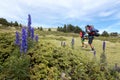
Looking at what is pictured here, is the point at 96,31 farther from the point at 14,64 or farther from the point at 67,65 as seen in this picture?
the point at 14,64

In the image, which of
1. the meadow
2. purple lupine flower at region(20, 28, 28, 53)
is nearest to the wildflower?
purple lupine flower at region(20, 28, 28, 53)

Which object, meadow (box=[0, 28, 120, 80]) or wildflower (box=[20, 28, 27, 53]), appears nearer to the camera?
meadow (box=[0, 28, 120, 80])

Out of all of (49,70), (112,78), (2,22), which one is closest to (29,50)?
(49,70)

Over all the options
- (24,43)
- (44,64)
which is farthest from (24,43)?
(44,64)

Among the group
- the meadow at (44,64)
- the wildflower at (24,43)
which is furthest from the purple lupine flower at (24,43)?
the meadow at (44,64)

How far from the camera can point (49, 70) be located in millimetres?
8312

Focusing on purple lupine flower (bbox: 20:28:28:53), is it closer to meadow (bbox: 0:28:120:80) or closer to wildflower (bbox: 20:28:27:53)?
wildflower (bbox: 20:28:27:53)

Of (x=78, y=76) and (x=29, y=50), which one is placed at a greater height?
(x=29, y=50)

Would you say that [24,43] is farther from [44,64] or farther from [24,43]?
[44,64]

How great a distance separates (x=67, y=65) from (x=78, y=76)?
0.49 metres

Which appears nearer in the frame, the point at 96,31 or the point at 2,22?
the point at 96,31

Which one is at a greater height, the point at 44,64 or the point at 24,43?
the point at 24,43

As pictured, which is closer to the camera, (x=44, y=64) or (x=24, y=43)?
(x=24, y=43)

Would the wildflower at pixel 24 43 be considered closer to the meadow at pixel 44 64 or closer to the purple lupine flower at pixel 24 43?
the purple lupine flower at pixel 24 43
